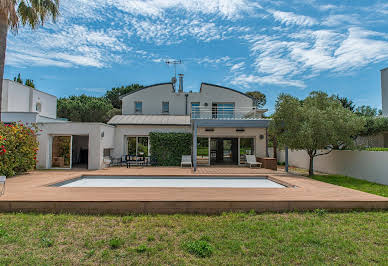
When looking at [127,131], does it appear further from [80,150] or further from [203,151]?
[203,151]

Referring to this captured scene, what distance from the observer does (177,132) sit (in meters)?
18.4

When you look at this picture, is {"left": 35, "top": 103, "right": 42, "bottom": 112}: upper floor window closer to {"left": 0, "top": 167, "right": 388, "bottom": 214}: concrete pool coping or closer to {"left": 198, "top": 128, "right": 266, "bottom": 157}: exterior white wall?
{"left": 198, "top": 128, "right": 266, "bottom": 157}: exterior white wall

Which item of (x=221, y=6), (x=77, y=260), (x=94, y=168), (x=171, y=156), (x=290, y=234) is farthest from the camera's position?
(x=171, y=156)

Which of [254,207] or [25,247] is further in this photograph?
[254,207]

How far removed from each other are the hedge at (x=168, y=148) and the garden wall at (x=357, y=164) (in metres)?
9.12

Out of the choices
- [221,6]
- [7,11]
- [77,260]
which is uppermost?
[221,6]

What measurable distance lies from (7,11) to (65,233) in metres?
11.1

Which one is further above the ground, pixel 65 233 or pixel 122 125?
pixel 122 125

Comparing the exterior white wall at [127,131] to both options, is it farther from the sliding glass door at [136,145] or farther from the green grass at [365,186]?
the green grass at [365,186]

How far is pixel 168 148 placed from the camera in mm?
17672

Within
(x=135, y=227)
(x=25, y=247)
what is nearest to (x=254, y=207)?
(x=135, y=227)

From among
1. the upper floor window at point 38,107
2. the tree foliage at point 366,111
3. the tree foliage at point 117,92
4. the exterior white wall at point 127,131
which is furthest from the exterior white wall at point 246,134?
the tree foliage at point 117,92

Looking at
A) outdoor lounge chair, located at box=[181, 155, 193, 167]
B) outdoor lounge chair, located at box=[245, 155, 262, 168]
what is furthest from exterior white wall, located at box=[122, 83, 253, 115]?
outdoor lounge chair, located at box=[181, 155, 193, 167]

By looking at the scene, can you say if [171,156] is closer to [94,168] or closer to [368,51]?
[94,168]
